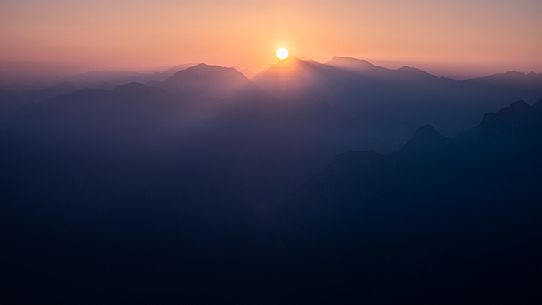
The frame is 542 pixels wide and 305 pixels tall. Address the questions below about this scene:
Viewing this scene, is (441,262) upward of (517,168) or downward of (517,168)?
downward

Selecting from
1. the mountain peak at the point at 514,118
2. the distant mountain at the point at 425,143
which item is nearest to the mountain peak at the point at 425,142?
the distant mountain at the point at 425,143

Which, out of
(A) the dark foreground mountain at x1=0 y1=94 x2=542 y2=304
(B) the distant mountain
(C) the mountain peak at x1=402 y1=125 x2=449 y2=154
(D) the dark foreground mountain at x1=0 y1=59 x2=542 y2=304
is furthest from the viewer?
(C) the mountain peak at x1=402 y1=125 x2=449 y2=154

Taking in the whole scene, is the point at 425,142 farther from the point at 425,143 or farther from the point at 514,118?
the point at 514,118

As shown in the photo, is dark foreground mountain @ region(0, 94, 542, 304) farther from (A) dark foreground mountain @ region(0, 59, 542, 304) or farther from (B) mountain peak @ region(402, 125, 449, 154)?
(B) mountain peak @ region(402, 125, 449, 154)

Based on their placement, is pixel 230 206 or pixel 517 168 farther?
pixel 230 206

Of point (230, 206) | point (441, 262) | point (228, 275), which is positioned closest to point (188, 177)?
point (230, 206)

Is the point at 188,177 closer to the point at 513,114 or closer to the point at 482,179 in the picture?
the point at 482,179

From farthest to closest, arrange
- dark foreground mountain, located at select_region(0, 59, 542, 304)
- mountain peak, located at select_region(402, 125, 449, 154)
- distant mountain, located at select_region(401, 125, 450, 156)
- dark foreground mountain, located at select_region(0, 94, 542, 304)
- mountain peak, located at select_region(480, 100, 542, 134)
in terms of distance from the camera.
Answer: mountain peak, located at select_region(402, 125, 449, 154) → distant mountain, located at select_region(401, 125, 450, 156) → mountain peak, located at select_region(480, 100, 542, 134) → dark foreground mountain, located at select_region(0, 59, 542, 304) → dark foreground mountain, located at select_region(0, 94, 542, 304)

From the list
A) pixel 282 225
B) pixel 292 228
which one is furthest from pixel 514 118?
pixel 282 225

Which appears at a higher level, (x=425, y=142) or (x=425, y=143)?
(x=425, y=142)

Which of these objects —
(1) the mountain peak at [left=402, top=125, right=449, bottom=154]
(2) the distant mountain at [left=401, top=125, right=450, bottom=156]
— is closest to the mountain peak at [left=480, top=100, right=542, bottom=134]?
(2) the distant mountain at [left=401, top=125, right=450, bottom=156]

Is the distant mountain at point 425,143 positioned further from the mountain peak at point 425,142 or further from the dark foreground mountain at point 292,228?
the dark foreground mountain at point 292,228
